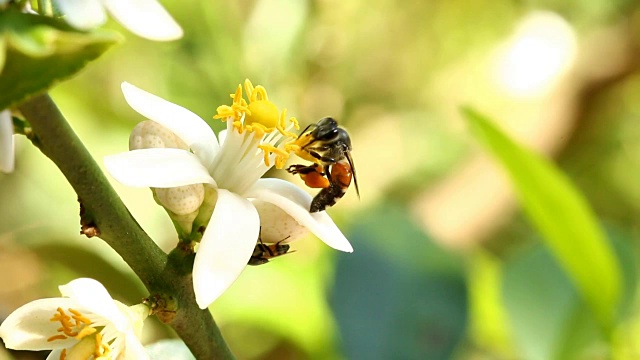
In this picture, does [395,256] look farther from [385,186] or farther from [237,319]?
[385,186]

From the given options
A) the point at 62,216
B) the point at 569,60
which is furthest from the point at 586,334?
the point at 569,60

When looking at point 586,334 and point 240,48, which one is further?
point 240,48

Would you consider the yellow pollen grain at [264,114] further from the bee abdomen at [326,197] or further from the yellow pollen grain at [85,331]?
the yellow pollen grain at [85,331]

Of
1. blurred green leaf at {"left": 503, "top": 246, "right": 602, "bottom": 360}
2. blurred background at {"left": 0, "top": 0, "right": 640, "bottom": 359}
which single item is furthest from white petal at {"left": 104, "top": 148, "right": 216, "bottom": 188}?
blurred green leaf at {"left": 503, "top": 246, "right": 602, "bottom": 360}

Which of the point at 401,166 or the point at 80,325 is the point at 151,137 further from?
the point at 401,166

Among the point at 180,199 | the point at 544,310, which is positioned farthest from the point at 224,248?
the point at 544,310

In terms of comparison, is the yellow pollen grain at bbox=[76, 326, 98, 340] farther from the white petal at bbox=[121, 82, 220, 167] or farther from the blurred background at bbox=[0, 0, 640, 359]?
the blurred background at bbox=[0, 0, 640, 359]
